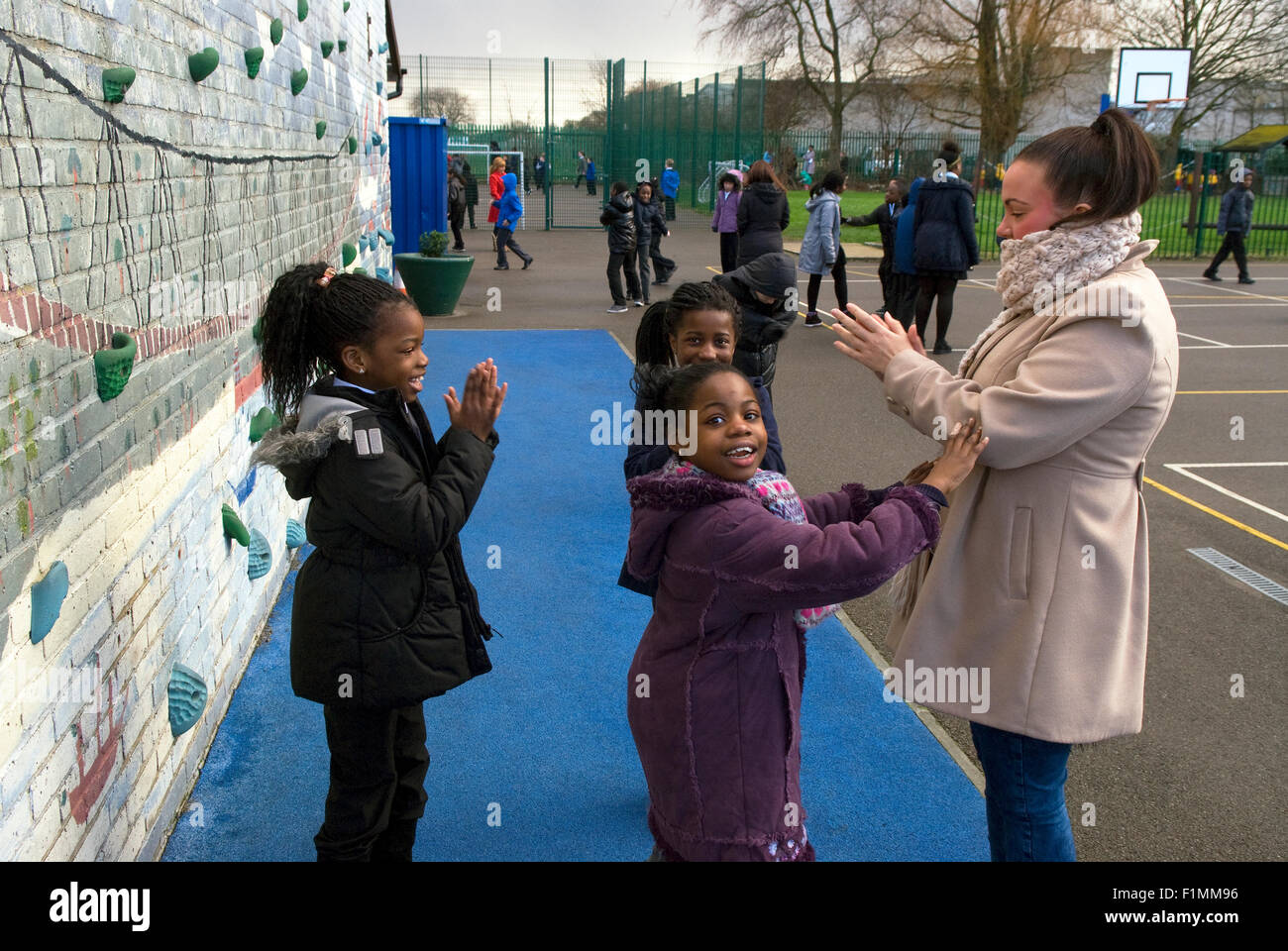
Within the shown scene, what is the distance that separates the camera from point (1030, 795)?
244 cm

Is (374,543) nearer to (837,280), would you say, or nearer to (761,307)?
(761,307)

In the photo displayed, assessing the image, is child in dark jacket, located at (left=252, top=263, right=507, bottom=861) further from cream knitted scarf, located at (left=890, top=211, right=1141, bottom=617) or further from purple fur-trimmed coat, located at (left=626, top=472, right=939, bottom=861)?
cream knitted scarf, located at (left=890, top=211, right=1141, bottom=617)

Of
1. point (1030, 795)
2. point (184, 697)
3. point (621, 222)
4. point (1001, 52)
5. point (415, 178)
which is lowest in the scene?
point (184, 697)

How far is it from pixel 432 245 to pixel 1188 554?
9.75 meters

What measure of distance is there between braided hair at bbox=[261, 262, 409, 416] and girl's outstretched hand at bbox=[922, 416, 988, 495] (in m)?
1.33

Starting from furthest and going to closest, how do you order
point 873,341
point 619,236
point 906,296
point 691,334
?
point 619,236, point 906,296, point 691,334, point 873,341

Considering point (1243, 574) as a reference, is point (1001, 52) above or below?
above

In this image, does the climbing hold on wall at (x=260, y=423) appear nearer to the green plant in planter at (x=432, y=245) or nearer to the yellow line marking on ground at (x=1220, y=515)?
the yellow line marking on ground at (x=1220, y=515)

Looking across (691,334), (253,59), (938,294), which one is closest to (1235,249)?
(938,294)

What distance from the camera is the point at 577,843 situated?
10.7 ft

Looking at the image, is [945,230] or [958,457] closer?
[958,457]

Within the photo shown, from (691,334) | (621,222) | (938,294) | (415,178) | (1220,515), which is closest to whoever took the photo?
(691,334)
